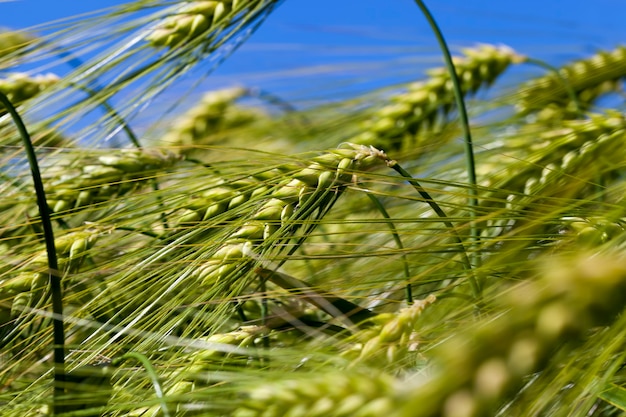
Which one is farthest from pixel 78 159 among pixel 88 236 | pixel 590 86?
pixel 590 86

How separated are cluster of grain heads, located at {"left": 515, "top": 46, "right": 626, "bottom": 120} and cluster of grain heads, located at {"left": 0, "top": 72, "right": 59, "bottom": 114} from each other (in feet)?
2.13

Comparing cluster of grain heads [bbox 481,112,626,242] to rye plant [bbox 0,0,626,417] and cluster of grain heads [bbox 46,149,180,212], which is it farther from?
cluster of grain heads [bbox 46,149,180,212]

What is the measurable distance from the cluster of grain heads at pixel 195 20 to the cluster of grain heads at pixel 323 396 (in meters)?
0.62

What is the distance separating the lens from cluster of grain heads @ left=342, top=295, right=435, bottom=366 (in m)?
0.48

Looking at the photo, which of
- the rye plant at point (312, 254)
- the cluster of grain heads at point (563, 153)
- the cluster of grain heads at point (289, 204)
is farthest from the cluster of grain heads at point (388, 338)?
the cluster of grain heads at point (563, 153)

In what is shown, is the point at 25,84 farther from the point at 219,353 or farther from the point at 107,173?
the point at 219,353

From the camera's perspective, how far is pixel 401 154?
890mm

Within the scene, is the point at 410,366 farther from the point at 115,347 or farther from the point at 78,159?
the point at 78,159

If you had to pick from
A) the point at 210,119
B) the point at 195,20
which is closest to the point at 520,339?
the point at 195,20

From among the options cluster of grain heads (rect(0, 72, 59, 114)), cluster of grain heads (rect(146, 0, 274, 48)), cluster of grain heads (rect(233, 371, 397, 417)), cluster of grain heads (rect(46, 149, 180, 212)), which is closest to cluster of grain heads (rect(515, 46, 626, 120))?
cluster of grain heads (rect(146, 0, 274, 48))

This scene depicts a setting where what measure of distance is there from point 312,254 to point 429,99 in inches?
20.7

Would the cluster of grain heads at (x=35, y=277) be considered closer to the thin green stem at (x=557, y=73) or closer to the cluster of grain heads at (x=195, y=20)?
the cluster of grain heads at (x=195, y=20)

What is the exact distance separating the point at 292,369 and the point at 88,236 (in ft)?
0.90

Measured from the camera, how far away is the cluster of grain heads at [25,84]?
1.01 meters
